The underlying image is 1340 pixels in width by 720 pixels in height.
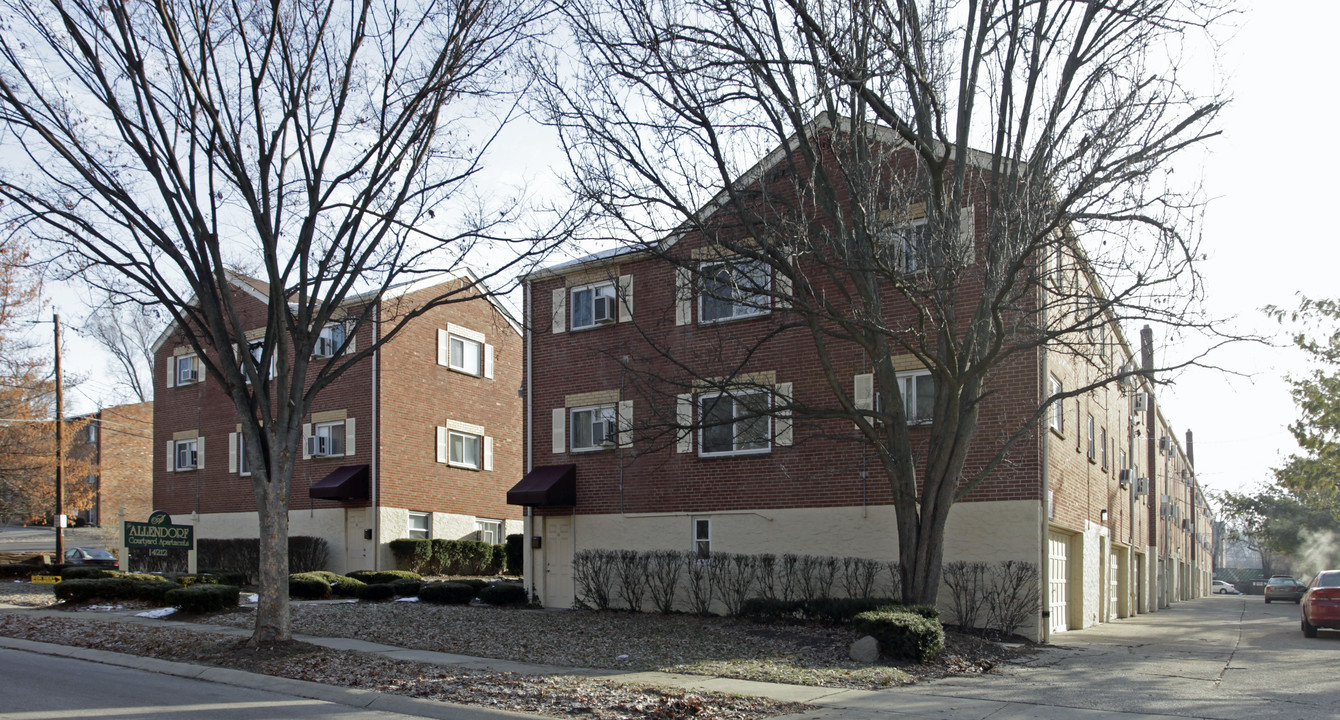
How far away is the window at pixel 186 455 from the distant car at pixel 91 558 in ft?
14.8

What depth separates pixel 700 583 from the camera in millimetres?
20141

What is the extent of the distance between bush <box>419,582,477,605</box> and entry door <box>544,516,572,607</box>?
2276mm

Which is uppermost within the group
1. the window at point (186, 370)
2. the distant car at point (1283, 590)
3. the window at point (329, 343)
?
the window at point (329, 343)

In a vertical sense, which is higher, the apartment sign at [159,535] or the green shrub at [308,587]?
the apartment sign at [159,535]

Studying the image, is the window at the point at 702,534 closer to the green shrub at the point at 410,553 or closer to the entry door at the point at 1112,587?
the green shrub at the point at 410,553

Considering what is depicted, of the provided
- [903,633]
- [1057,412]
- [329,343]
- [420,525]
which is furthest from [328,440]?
[903,633]

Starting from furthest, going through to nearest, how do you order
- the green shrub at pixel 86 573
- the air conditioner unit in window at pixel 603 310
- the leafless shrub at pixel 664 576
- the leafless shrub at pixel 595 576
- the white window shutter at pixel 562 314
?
1. the white window shutter at pixel 562 314
2. the air conditioner unit in window at pixel 603 310
3. the green shrub at pixel 86 573
4. the leafless shrub at pixel 595 576
5. the leafless shrub at pixel 664 576

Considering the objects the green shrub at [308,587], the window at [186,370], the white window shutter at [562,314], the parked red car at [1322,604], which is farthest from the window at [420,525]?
the parked red car at [1322,604]

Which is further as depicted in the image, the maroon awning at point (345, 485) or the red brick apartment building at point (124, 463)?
the red brick apartment building at point (124, 463)

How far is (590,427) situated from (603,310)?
271 cm

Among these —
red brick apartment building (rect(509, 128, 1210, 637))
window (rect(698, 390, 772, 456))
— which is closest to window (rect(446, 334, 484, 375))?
red brick apartment building (rect(509, 128, 1210, 637))

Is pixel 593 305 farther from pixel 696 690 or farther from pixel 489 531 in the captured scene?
pixel 696 690

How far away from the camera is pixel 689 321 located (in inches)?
854

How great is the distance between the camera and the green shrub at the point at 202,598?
17500 millimetres
